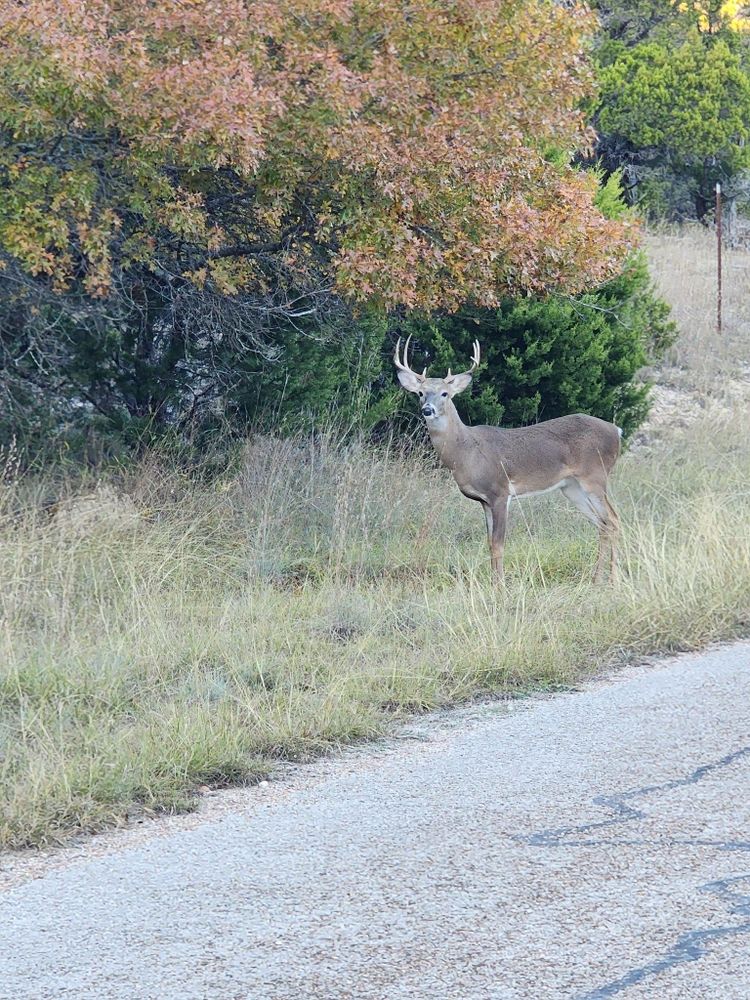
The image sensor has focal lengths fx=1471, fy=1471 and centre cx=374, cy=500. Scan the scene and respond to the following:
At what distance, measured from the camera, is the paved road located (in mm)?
4234

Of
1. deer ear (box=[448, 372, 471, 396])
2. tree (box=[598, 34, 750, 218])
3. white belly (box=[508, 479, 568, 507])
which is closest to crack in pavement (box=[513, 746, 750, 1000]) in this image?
white belly (box=[508, 479, 568, 507])

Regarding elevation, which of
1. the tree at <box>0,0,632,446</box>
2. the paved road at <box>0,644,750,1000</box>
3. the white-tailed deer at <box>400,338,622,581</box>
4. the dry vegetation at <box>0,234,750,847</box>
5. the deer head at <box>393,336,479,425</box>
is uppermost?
the tree at <box>0,0,632,446</box>

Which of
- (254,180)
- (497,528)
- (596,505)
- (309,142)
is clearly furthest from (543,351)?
(309,142)

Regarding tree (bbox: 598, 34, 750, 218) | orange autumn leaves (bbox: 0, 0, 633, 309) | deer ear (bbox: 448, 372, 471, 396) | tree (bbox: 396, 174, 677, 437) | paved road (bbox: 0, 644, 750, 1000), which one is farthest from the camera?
tree (bbox: 598, 34, 750, 218)

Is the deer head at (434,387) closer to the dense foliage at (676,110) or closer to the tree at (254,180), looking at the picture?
the tree at (254,180)

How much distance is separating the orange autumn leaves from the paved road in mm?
4056

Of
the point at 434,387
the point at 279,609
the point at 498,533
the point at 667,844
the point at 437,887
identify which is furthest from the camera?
the point at 434,387

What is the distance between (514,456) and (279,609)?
10.0ft

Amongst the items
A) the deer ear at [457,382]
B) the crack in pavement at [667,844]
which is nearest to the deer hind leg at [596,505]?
the deer ear at [457,382]

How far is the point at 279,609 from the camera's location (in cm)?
891

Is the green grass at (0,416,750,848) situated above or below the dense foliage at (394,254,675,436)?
below

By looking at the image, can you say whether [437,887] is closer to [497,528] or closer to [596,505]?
[497,528]

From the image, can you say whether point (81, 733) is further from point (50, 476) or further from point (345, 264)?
point (50, 476)

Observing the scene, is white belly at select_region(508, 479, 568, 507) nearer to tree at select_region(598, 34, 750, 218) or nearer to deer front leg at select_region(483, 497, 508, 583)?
deer front leg at select_region(483, 497, 508, 583)
